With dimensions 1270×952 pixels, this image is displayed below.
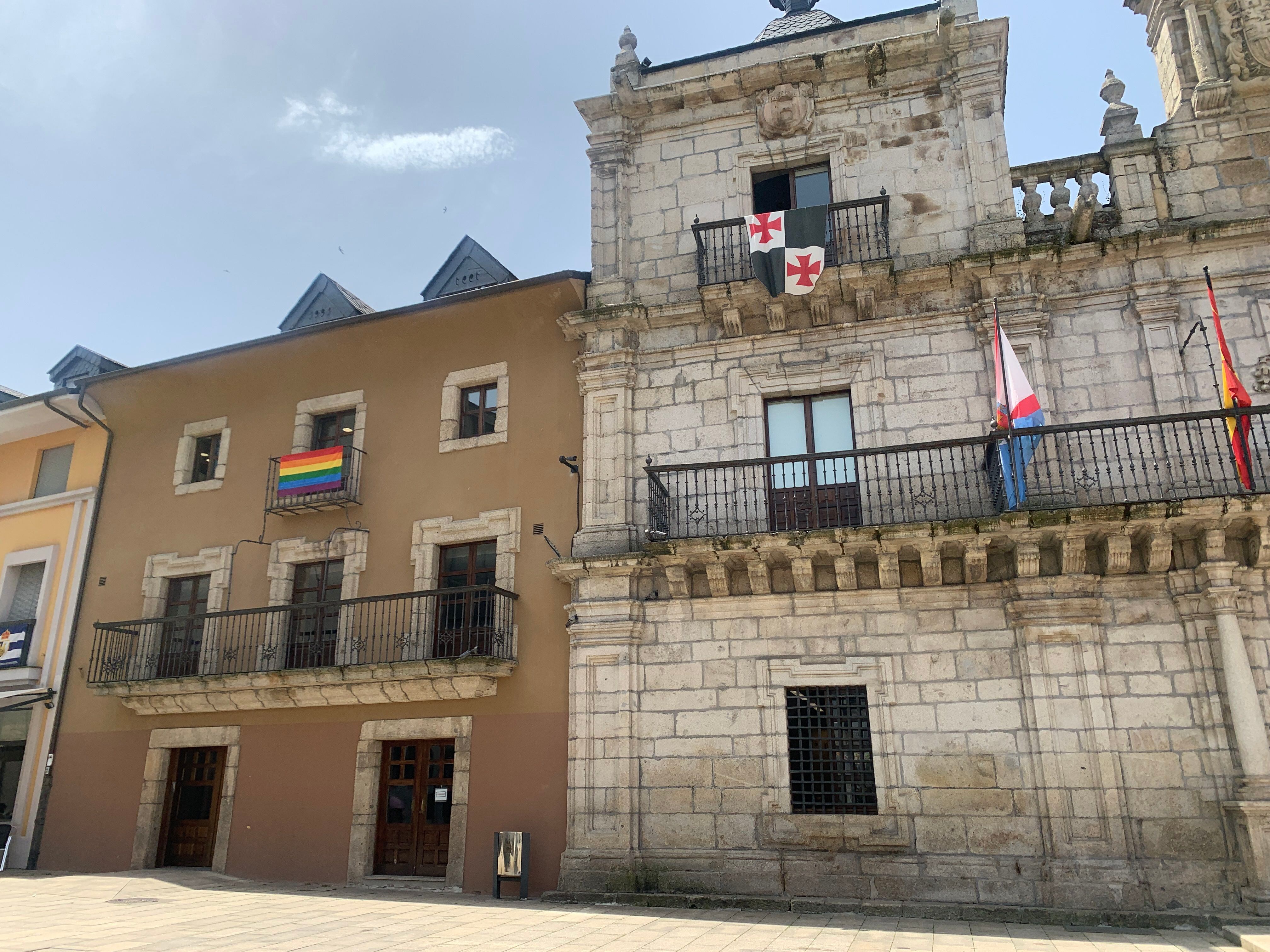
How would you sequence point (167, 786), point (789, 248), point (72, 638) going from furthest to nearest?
point (72, 638), point (167, 786), point (789, 248)

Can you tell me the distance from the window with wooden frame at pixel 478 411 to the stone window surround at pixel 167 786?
5.62 metres

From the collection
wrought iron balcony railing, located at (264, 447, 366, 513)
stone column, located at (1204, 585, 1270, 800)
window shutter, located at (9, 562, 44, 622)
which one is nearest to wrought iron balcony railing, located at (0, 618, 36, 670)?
window shutter, located at (9, 562, 44, 622)

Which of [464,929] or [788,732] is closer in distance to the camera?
[464,929]

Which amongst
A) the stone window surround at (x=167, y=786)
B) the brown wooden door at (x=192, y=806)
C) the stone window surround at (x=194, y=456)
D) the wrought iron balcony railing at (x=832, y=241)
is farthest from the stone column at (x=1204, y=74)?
the brown wooden door at (x=192, y=806)

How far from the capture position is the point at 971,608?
35.0 feet

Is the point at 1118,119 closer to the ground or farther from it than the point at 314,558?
farther from it

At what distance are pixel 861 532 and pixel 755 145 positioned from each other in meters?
6.24

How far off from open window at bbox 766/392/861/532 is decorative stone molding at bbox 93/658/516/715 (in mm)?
4139

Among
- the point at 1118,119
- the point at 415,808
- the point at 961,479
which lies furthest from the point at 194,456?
the point at 1118,119

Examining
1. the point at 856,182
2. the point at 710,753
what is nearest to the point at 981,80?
the point at 856,182

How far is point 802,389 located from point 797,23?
7.45 meters

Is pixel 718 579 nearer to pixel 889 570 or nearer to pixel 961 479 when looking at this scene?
pixel 889 570

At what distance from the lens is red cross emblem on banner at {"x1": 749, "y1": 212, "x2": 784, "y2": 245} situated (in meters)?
12.2

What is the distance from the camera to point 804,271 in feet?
39.2
